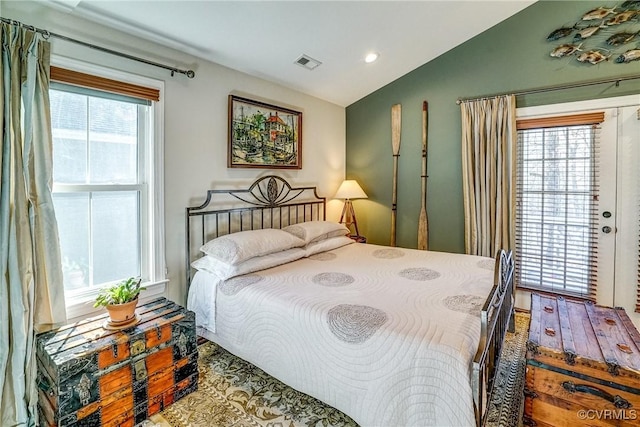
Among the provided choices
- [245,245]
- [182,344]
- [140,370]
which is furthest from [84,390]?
[245,245]

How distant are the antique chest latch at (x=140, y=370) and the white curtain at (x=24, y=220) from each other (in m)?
0.48

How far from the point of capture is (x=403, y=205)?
3904 mm

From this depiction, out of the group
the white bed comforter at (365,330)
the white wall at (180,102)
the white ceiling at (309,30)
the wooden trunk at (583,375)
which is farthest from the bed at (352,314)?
the white ceiling at (309,30)

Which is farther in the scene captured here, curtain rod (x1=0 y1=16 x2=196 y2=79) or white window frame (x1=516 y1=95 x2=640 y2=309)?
white window frame (x1=516 y1=95 x2=640 y2=309)

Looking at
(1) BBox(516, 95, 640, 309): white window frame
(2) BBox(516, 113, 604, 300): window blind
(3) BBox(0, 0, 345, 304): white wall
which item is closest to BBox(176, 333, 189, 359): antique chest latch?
(3) BBox(0, 0, 345, 304): white wall

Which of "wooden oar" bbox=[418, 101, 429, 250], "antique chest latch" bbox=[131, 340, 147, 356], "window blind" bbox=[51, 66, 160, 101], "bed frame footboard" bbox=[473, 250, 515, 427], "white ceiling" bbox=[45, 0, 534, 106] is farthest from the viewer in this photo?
"wooden oar" bbox=[418, 101, 429, 250]

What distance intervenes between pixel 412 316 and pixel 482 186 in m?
2.21

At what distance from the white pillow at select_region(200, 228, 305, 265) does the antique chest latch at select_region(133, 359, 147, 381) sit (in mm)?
775

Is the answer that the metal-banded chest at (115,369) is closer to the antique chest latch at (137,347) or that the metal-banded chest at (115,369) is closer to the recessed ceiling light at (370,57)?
the antique chest latch at (137,347)

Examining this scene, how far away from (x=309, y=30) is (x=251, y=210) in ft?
5.36

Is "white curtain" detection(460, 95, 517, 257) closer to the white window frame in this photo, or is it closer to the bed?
the white window frame

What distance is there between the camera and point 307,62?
2.98m

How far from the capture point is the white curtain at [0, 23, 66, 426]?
5.07 feet

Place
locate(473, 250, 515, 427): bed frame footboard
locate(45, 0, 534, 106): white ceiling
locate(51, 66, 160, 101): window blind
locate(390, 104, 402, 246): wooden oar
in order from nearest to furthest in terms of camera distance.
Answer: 1. locate(473, 250, 515, 427): bed frame footboard
2. locate(51, 66, 160, 101): window blind
3. locate(45, 0, 534, 106): white ceiling
4. locate(390, 104, 402, 246): wooden oar
